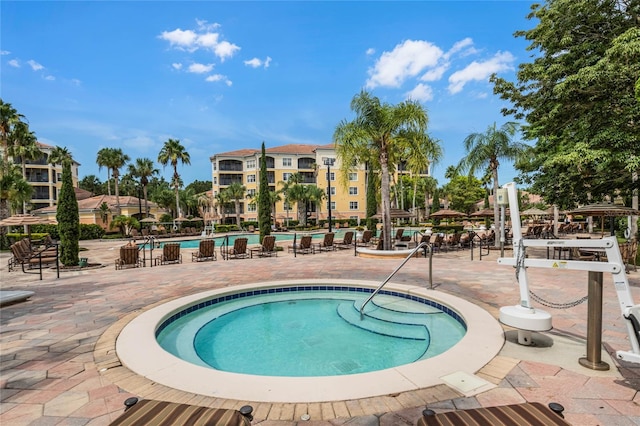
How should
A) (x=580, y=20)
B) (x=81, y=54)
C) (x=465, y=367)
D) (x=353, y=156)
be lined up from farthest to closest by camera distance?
(x=353, y=156) → (x=580, y=20) → (x=81, y=54) → (x=465, y=367)

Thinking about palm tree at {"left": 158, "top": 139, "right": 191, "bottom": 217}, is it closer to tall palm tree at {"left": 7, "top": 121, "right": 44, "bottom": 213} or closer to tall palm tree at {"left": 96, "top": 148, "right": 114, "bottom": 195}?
tall palm tree at {"left": 96, "top": 148, "right": 114, "bottom": 195}

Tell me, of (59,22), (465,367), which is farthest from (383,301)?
(59,22)

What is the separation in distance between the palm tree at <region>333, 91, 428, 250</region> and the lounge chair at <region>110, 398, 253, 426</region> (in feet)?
41.1

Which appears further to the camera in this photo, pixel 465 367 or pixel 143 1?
pixel 143 1

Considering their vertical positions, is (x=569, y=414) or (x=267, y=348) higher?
(x=569, y=414)

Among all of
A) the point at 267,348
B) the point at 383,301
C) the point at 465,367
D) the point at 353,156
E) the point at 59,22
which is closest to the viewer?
the point at 465,367

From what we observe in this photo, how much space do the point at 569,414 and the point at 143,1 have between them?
41.8ft

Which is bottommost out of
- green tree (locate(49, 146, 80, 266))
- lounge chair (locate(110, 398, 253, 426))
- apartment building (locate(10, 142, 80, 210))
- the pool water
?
the pool water

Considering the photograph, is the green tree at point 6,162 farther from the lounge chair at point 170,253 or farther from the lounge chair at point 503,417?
the lounge chair at point 503,417

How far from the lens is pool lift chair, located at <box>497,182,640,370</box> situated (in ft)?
9.59

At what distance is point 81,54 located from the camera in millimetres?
10234

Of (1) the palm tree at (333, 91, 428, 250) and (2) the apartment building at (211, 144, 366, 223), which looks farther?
(2) the apartment building at (211, 144, 366, 223)

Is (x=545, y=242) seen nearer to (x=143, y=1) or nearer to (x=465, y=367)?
(x=465, y=367)

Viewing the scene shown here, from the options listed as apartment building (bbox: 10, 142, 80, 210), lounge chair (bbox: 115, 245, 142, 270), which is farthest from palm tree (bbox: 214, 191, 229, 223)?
lounge chair (bbox: 115, 245, 142, 270)
